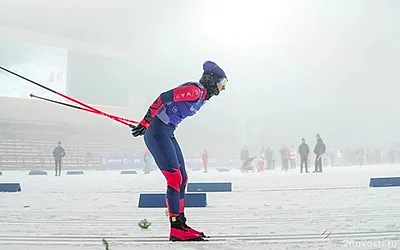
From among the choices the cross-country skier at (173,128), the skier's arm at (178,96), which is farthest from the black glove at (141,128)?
the skier's arm at (178,96)

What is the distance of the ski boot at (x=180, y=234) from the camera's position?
223cm

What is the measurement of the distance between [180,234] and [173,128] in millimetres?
549

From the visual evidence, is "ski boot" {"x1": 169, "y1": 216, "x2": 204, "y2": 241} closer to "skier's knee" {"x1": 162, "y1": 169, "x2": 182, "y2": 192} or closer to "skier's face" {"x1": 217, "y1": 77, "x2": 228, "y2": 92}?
"skier's knee" {"x1": 162, "y1": 169, "x2": 182, "y2": 192}

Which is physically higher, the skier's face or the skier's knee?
→ the skier's face

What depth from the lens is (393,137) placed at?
2703 cm

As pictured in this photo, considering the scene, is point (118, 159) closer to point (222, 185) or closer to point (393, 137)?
point (222, 185)

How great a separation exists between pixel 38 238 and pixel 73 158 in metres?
16.1

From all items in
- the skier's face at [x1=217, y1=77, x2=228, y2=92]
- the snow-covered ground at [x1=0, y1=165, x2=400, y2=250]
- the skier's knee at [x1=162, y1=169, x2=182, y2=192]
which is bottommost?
the snow-covered ground at [x1=0, y1=165, x2=400, y2=250]

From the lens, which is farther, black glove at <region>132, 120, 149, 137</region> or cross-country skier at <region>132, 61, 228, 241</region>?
black glove at <region>132, 120, 149, 137</region>

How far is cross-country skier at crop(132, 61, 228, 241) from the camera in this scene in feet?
7.48

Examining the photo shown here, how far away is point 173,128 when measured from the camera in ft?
7.93

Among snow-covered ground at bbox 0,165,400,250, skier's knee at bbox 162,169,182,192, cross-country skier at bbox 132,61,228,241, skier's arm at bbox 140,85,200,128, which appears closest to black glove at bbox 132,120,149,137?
cross-country skier at bbox 132,61,228,241

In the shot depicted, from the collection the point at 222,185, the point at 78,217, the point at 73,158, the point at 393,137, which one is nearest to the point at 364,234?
the point at 78,217

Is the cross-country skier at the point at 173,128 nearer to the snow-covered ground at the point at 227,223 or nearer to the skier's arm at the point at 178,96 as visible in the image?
the skier's arm at the point at 178,96
